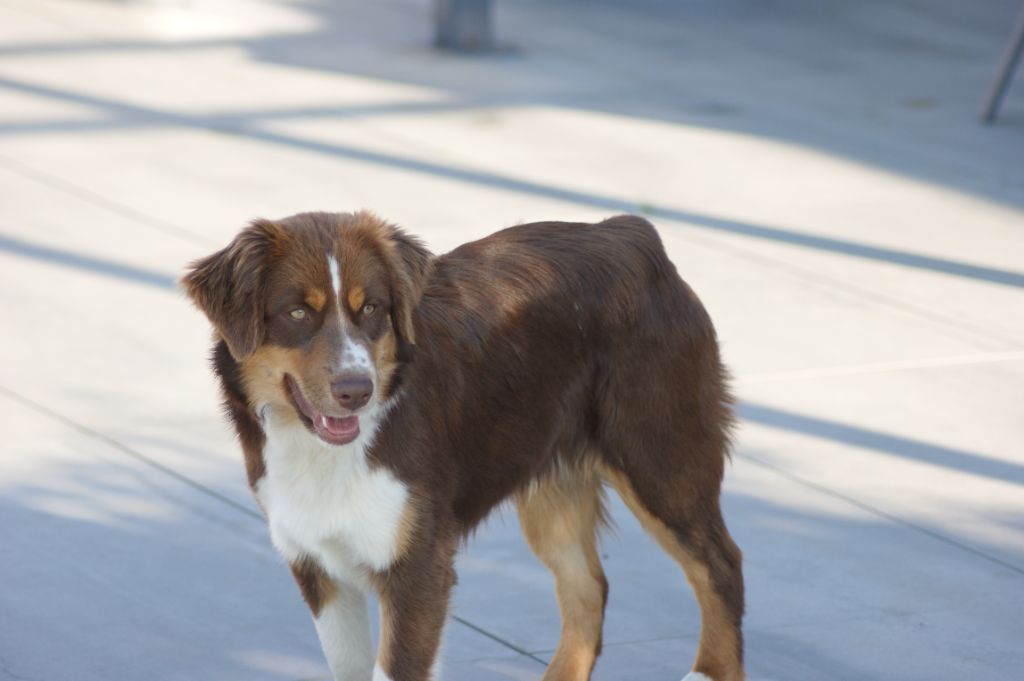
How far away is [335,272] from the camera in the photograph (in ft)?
12.6

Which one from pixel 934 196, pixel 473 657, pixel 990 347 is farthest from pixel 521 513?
pixel 934 196

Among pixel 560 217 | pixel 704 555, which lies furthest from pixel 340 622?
pixel 560 217

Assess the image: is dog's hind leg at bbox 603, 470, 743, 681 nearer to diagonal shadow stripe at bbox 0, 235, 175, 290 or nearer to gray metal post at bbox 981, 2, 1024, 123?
diagonal shadow stripe at bbox 0, 235, 175, 290

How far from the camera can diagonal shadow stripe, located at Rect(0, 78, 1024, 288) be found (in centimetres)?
885

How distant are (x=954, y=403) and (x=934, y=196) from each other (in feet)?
11.1

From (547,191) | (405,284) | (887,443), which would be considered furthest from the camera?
(547,191)

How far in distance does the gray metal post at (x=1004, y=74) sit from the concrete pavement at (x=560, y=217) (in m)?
0.15

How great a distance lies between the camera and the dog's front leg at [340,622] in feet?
13.8

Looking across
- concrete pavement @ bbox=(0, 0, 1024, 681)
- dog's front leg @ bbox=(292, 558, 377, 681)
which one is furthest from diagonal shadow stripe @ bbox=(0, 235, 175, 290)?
dog's front leg @ bbox=(292, 558, 377, 681)

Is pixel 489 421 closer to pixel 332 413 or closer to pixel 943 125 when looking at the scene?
pixel 332 413

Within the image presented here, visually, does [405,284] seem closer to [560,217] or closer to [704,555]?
[704,555]

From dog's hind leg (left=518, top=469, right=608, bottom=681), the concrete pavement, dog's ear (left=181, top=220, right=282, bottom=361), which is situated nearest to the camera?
dog's ear (left=181, top=220, right=282, bottom=361)

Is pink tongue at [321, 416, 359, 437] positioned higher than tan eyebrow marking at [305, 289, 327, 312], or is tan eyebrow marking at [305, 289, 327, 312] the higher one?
tan eyebrow marking at [305, 289, 327, 312]

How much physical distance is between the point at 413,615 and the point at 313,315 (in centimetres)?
78
